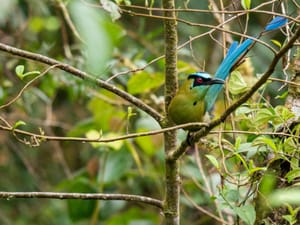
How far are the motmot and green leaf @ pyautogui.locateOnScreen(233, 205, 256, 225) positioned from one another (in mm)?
313

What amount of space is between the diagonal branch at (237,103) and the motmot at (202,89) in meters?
0.13

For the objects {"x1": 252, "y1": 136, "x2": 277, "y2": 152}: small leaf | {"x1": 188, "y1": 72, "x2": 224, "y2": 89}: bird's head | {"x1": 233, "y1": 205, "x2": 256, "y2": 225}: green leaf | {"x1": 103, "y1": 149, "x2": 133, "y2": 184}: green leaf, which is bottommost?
{"x1": 233, "y1": 205, "x2": 256, "y2": 225}: green leaf

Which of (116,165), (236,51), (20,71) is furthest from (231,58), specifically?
(116,165)

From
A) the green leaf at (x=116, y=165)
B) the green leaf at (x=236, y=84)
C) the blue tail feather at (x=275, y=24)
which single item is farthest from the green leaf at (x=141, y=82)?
the blue tail feather at (x=275, y=24)

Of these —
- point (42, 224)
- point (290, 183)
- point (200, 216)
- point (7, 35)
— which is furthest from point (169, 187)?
point (42, 224)

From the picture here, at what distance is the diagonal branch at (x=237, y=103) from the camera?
3.99 ft

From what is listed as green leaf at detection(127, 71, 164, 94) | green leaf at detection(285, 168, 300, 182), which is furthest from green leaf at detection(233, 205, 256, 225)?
green leaf at detection(127, 71, 164, 94)

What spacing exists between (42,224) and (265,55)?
180 cm

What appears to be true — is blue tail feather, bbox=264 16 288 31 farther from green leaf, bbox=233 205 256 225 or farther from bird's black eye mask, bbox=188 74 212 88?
green leaf, bbox=233 205 256 225

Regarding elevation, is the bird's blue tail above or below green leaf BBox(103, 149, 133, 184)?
Result: below

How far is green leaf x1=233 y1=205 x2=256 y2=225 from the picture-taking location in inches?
65.7

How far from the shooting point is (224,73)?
1.82 m

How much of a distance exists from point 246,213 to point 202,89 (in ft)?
1.35

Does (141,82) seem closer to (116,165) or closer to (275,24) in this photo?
(116,165)
